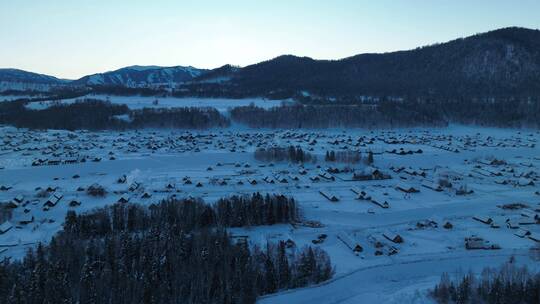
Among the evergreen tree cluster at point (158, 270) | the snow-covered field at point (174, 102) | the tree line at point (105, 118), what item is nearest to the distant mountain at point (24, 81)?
the snow-covered field at point (174, 102)

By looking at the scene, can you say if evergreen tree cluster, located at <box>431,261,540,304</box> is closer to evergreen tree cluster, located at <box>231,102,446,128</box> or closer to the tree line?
evergreen tree cluster, located at <box>231,102,446,128</box>

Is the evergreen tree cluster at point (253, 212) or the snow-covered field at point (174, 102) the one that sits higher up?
the snow-covered field at point (174, 102)

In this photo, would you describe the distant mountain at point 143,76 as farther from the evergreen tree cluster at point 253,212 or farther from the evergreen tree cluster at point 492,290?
the evergreen tree cluster at point 492,290

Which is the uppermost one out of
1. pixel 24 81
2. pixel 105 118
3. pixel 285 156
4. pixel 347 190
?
pixel 24 81

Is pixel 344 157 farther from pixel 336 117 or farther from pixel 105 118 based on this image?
pixel 105 118

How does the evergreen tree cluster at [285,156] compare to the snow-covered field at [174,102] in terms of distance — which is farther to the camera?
the snow-covered field at [174,102]

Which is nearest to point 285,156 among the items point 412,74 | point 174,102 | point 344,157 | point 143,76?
point 344,157
